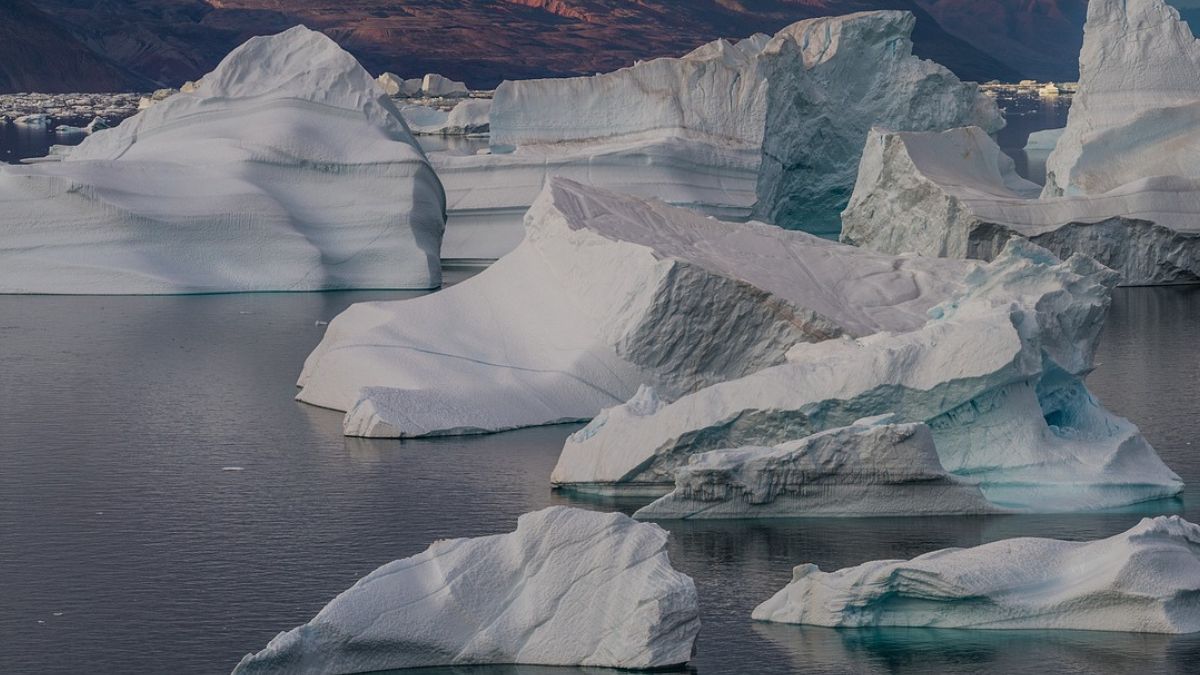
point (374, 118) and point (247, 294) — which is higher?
point (374, 118)

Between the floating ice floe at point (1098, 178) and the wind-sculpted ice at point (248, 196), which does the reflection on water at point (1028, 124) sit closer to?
the floating ice floe at point (1098, 178)

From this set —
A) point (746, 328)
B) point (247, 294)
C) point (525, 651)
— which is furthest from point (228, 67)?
point (525, 651)

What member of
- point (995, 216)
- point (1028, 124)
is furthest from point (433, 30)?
point (995, 216)

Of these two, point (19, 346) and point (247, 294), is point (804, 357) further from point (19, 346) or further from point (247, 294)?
point (247, 294)

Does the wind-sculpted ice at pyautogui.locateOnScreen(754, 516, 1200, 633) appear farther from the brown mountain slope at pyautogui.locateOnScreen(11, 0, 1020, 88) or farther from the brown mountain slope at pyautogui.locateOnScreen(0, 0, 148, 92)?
the brown mountain slope at pyautogui.locateOnScreen(11, 0, 1020, 88)

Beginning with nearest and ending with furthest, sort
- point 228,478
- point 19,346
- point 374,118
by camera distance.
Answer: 1. point 228,478
2. point 19,346
3. point 374,118

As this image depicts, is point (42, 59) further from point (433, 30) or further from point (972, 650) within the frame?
point (972, 650)
